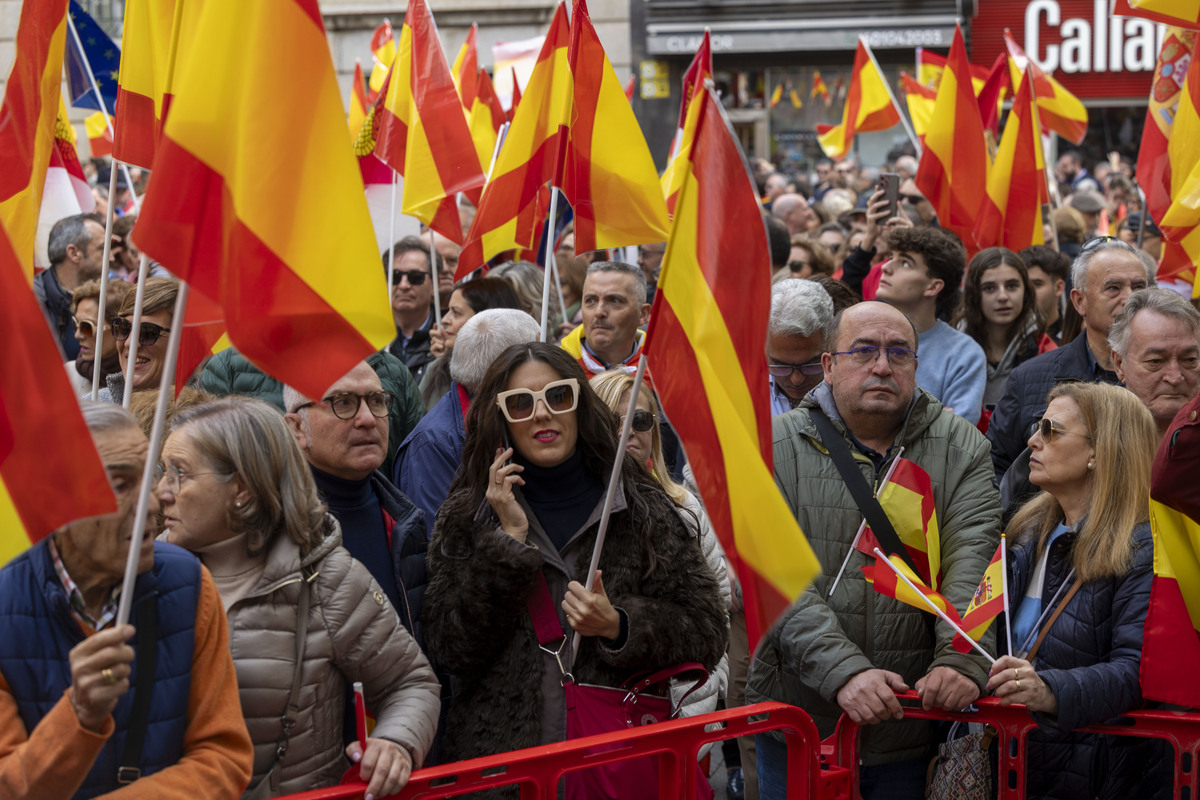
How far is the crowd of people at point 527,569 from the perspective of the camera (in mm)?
2262

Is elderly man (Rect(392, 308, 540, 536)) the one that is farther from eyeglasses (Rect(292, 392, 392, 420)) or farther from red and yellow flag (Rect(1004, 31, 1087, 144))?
red and yellow flag (Rect(1004, 31, 1087, 144))

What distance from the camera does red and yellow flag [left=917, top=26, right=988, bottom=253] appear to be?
7672 mm

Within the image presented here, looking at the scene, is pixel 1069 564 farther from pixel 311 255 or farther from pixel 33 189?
pixel 33 189

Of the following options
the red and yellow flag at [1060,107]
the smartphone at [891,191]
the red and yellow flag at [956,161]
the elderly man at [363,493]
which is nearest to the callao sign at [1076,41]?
the red and yellow flag at [1060,107]

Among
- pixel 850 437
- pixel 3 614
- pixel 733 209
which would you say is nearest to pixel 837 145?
pixel 850 437

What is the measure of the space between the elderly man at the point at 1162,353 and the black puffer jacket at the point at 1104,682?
891mm

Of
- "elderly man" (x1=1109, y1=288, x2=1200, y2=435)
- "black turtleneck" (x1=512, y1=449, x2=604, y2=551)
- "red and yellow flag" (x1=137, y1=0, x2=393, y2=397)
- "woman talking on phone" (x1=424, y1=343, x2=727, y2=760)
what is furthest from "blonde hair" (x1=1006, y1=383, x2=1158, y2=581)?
"red and yellow flag" (x1=137, y1=0, x2=393, y2=397)

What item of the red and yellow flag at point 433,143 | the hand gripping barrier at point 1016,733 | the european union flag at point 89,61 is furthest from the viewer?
the european union flag at point 89,61

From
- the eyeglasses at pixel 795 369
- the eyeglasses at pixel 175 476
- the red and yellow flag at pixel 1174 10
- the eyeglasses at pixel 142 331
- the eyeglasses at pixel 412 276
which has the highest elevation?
the red and yellow flag at pixel 1174 10

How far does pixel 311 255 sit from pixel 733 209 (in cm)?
93

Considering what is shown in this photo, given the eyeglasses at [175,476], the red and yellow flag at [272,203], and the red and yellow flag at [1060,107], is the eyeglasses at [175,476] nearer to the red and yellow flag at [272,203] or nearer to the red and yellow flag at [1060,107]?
the red and yellow flag at [272,203]

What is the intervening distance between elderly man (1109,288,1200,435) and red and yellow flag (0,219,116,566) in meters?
3.18

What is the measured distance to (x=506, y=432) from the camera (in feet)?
11.1

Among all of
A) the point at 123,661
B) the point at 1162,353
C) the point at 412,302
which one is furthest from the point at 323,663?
the point at 412,302
